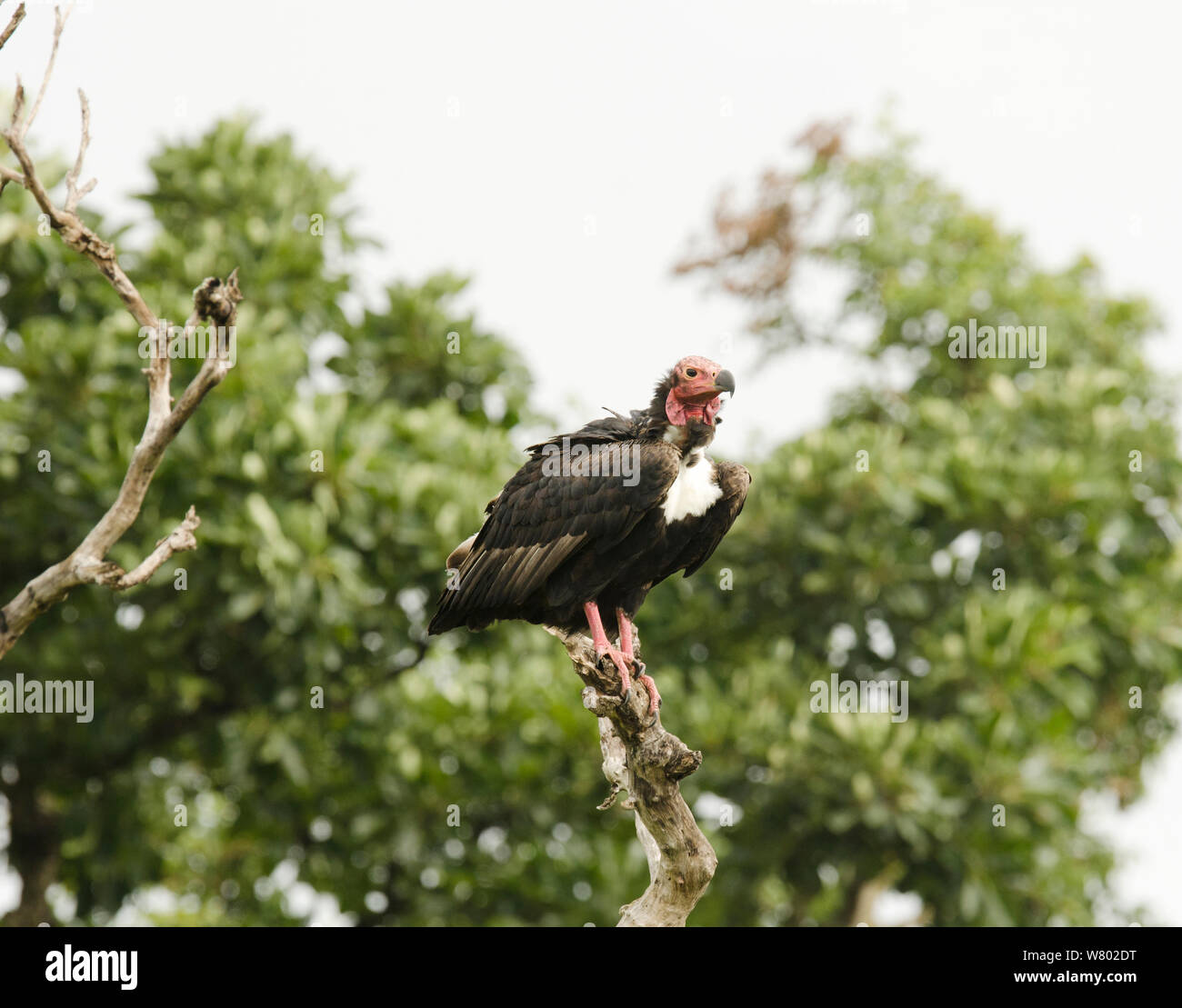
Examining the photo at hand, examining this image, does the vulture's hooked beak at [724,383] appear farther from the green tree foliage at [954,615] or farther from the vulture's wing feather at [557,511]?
the green tree foliage at [954,615]

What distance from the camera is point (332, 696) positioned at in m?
10.2

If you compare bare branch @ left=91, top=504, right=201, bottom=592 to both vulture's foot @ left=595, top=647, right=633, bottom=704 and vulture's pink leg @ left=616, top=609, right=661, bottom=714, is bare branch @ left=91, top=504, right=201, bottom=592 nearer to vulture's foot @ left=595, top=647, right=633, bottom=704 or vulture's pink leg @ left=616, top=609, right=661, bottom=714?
vulture's foot @ left=595, top=647, right=633, bottom=704

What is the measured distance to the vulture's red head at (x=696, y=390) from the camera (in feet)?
16.7

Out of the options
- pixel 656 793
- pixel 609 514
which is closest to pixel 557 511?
pixel 609 514

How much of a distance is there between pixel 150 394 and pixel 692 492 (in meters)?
2.29

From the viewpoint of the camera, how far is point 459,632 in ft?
35.6

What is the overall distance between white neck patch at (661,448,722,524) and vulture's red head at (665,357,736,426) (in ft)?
0.56

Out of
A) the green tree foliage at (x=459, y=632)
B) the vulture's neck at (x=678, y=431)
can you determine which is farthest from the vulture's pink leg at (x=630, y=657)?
the green tree foliage at (x=459, y=632)

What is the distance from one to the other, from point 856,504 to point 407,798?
5.24 m

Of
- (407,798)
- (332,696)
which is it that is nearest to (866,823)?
(407,798)

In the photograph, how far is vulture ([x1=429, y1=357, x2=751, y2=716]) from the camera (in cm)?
503

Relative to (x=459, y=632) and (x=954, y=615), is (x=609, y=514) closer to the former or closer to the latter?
(x=459, y=632)

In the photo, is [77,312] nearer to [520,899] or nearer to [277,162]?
[277,162]

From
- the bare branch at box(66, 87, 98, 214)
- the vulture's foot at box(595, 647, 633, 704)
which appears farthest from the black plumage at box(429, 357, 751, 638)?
the bare branch at box(66, 87, 98, 214)
